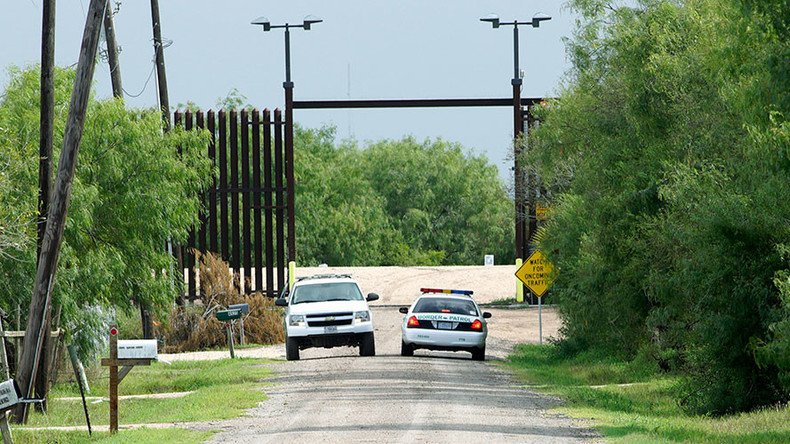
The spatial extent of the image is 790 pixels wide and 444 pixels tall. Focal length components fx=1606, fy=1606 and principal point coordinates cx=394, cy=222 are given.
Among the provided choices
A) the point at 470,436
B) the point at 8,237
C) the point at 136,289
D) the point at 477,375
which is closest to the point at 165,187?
the point at 136,289

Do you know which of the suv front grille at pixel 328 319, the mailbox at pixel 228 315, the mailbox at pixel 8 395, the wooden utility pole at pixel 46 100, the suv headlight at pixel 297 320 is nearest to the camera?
the mailbox at pixel 8 395

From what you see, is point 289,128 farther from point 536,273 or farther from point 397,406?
point 397,406

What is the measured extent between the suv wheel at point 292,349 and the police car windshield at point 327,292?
92 centimetres

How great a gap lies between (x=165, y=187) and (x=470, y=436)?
16696 millimetres

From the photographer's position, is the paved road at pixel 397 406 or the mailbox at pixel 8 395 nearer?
the mailbox at pixel 8 395

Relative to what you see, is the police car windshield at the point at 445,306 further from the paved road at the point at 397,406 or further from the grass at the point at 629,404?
the grass at the point at 629,404

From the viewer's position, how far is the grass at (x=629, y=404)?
20.5 m

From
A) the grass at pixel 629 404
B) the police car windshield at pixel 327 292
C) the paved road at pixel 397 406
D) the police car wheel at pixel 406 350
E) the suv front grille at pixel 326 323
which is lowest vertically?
the grass at pixel 629 404

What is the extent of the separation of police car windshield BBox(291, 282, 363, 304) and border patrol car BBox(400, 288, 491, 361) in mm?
1383

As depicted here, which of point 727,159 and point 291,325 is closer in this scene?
point 727,159

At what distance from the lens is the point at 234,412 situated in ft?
79.3

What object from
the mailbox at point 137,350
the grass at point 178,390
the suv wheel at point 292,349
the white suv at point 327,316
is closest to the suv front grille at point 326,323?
the white suv at point 327,316

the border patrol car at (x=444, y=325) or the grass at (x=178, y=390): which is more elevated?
the border patrol car at (x=444, y=325)

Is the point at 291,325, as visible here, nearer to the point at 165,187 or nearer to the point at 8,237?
the point at 165,187
